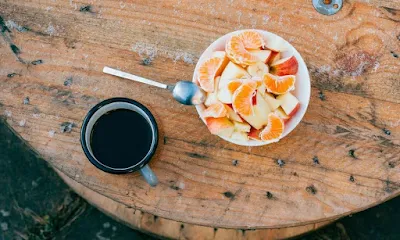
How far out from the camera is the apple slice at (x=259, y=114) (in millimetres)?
916

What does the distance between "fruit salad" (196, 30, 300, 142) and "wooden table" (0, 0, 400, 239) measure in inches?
4.4

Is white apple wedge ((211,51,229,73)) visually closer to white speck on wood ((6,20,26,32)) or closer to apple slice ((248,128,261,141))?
apple slice ((248,128,261,141))

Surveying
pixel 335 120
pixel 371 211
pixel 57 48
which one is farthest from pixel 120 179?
pixel 371 211

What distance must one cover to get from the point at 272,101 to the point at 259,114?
44 millimetres

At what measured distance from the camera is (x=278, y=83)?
0.91 meters

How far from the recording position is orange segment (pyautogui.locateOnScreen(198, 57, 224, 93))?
0.94 m

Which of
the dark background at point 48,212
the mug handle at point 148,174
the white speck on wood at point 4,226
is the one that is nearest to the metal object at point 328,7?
the mug handle at point 148,174

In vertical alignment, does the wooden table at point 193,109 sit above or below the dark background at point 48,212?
above

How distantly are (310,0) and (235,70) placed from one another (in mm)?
304

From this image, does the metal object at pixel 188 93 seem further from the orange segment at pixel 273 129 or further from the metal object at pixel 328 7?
the metal object at pixel 328 7

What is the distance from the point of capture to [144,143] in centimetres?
102

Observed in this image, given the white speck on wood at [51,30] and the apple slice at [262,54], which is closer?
the apple slice at [262,54]

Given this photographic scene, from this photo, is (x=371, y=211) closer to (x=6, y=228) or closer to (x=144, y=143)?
(x=144, y=143)

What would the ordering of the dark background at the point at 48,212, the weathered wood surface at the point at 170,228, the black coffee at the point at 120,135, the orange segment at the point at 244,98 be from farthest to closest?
the dark background at the point at 48,212, the weathered wood surface at the point at 170,228, the black coffee at the point at 120,135, the orange segment at the point at 244,98
